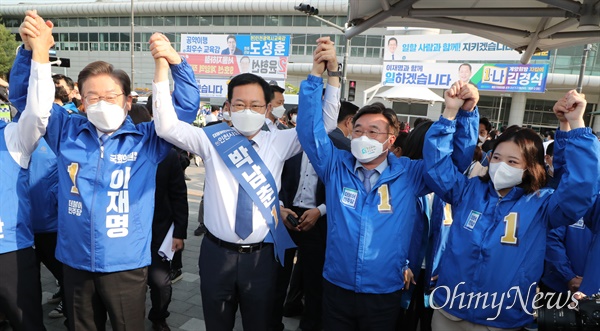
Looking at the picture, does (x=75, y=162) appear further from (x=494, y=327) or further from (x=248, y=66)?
(x=248, y=66)

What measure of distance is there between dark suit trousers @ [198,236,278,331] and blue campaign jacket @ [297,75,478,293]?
384 millimetres

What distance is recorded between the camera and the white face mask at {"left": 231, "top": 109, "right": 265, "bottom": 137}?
2.26 meters

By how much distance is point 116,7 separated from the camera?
A: 3556 centimetres

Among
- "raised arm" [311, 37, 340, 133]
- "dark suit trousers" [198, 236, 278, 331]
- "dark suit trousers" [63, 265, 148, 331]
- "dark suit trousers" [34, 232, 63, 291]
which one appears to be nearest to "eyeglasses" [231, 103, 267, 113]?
"raised arm" [311, 37, 340, 133]

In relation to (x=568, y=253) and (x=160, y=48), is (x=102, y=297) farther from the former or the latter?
(x=568, y=253)

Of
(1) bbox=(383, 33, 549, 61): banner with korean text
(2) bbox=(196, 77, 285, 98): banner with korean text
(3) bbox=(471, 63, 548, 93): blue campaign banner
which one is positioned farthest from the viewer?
(3) bbox=(471, 63, 548, 93): blue campaign banner

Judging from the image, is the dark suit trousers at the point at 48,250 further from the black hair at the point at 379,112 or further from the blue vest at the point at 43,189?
the black hair at the point at 379,112

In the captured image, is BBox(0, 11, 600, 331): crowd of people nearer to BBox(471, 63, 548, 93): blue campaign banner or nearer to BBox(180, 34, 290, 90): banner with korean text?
BBox(180, 34, 290, 90): banner with korean text

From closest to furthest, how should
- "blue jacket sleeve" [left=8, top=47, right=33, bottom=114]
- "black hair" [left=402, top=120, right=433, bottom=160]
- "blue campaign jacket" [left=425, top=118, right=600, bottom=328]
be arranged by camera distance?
"blue campaign jacket" [left=425, top=118, right=600, bottom=328] → "blue jacket sleeve" [left=8, top=47, right=33, bottom=114] → "black hair" [left=402, top=120, right=433, bottom=160]

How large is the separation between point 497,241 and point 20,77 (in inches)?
103

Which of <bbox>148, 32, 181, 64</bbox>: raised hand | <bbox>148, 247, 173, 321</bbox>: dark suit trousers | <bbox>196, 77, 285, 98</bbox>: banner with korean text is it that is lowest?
<bbox>148, 247, 173, 321</bbox>: dark suit trousers

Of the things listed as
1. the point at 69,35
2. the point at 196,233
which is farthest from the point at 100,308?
the point at 69,35

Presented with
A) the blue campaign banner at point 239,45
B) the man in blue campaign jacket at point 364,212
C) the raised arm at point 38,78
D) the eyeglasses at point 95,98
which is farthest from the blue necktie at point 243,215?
the blue campaign banner at point 239,45

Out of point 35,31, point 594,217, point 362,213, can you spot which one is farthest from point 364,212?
point 35,31
